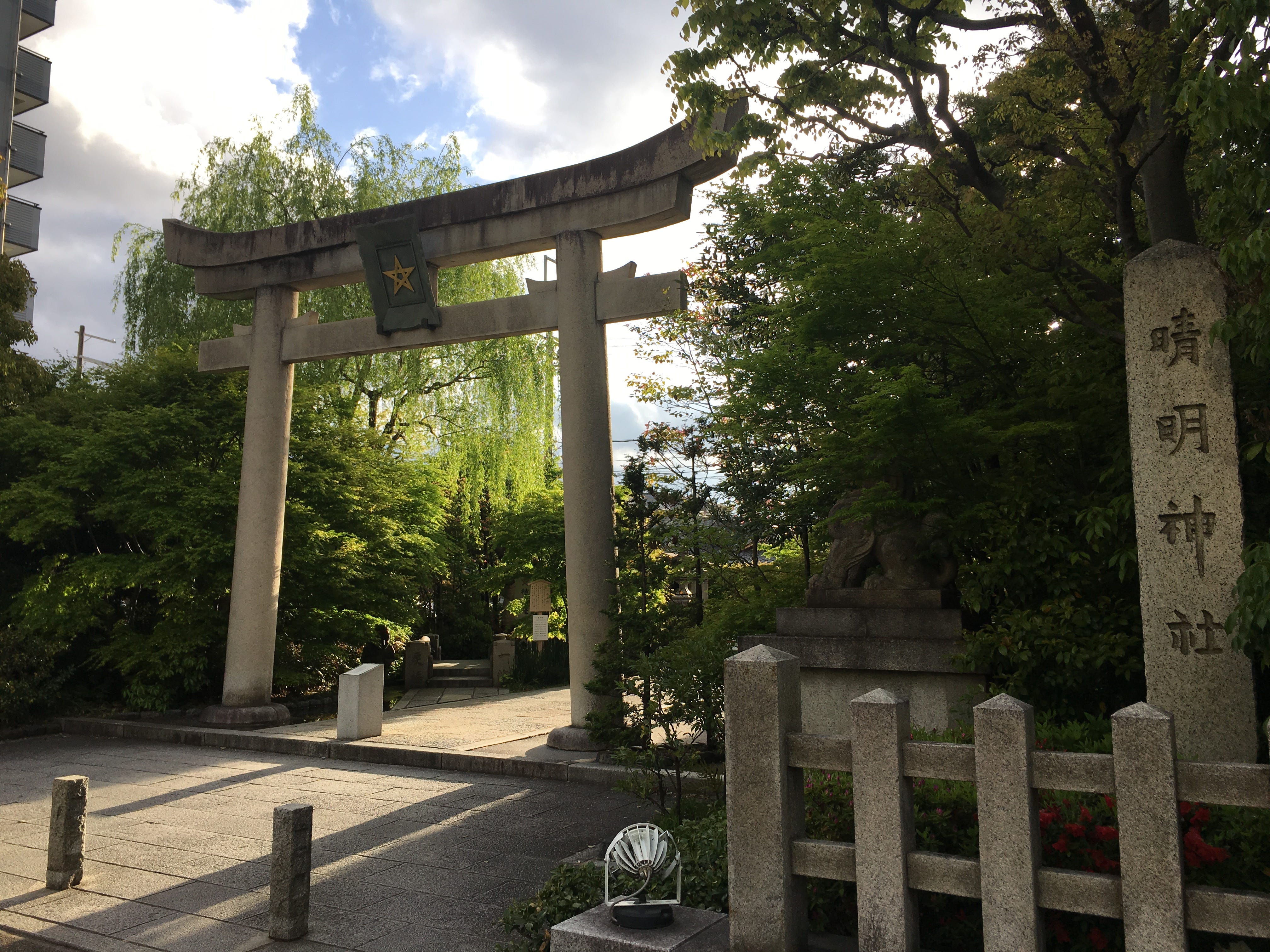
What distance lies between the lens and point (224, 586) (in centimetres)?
1327

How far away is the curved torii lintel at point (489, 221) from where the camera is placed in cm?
1012

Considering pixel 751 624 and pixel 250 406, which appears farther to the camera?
pixel 250 406

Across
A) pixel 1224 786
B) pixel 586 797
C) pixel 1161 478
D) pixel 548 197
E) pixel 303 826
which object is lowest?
pixel 586 797

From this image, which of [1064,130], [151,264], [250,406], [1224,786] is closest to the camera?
[1224,786]

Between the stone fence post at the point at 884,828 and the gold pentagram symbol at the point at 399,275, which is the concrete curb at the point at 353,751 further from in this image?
the gold pentagram symbol at the point at 399,275

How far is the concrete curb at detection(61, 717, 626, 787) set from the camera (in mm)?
9156

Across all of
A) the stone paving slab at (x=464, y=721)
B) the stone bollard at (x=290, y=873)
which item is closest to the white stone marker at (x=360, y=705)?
the stone paving slab at (x=464, y=721)

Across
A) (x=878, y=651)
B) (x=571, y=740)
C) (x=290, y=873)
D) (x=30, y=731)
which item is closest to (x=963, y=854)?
(x=878, y=651)

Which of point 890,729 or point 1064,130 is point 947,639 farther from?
point 1064,130

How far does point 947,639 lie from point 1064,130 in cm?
442

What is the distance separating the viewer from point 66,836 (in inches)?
233

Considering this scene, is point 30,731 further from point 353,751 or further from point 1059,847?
point 1059,847

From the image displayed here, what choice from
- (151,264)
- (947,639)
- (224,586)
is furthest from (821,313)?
(151,264)

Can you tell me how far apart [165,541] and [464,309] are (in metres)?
6.10
